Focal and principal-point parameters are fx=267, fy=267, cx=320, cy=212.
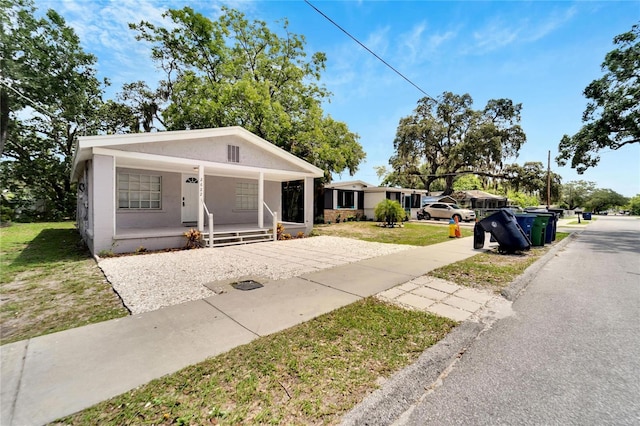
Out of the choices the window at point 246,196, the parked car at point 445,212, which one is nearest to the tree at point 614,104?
the parked car at point 445,212

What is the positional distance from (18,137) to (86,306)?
2498 centimetres

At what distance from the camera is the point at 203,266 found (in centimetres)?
643

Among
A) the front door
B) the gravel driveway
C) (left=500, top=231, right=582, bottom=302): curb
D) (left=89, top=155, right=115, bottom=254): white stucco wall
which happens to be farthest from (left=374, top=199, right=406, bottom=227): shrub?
(left=89, top=155, right=115, bottom=254): white stucco wall

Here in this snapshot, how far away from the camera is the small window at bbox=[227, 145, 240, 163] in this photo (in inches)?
403

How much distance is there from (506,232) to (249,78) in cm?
1555

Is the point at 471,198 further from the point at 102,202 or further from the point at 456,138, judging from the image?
the point at 102,202

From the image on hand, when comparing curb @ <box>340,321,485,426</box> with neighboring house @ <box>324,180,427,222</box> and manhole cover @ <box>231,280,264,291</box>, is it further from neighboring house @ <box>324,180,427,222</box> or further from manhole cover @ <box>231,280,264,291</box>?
neighboring house @ <box>324,180,427,222</box>

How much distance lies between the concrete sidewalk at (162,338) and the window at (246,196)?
8.65 meters

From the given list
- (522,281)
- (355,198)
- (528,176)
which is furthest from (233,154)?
(528,176)

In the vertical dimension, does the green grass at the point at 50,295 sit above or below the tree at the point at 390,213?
below

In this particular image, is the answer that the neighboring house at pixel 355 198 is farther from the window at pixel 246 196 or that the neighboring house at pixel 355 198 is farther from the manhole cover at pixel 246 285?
the manhole cover at pixel 246 285

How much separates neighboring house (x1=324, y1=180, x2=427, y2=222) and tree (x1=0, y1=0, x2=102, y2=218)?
1942cm

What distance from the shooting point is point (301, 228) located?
489 inches

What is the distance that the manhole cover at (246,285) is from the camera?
4.82 meters
